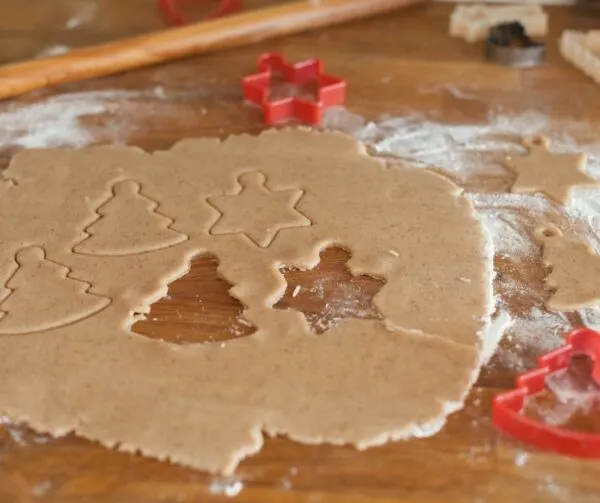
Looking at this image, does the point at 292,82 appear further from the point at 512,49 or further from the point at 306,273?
the point at 306,273

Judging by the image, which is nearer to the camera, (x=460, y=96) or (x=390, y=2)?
(x=460, y=96)

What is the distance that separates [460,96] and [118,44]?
676mm

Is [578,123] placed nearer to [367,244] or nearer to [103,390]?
[367,244]

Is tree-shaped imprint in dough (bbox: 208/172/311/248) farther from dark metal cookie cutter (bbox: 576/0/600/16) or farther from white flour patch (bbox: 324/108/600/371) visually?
dark metal cookie cutter (bbox: 576/0/600/16)

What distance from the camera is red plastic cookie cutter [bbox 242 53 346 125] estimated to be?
63.9 inches

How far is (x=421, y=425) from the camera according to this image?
1047mm

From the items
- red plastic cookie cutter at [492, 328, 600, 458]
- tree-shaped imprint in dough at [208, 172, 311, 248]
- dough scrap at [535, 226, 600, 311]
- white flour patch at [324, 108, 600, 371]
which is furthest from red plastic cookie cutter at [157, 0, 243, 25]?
red plastic cookie cutter at [492, 328, 600, 458]

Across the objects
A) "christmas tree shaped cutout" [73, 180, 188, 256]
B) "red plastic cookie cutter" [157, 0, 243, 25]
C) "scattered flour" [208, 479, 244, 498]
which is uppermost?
"red plastic cookie cutter" [157, 0, 243, 25]

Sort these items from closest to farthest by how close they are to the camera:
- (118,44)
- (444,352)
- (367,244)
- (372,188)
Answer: (444,352) < (367,244) < (372,188) < (118,44)

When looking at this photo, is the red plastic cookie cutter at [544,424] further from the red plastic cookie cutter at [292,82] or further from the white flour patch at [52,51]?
the white flour patch at [52,51]

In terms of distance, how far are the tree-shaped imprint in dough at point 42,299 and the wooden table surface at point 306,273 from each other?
93 mm

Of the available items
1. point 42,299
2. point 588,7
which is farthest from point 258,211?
point 588,7

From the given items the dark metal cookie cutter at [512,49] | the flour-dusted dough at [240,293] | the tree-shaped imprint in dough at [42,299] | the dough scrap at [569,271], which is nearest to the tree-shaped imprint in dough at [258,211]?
the flour-dusted dough at [240,293]

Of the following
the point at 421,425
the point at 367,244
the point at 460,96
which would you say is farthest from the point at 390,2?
the point at 421,425
